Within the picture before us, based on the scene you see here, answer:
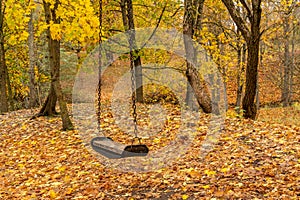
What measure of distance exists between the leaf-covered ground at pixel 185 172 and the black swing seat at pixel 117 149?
0.36 m

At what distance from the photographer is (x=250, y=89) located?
8.01 metres

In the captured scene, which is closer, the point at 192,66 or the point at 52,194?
the point at 52,194

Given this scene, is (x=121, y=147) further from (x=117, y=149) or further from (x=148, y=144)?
(x=148, y=144)

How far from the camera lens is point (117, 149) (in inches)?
215

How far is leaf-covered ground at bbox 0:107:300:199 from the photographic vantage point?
442cm

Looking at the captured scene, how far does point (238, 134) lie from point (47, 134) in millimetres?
5037

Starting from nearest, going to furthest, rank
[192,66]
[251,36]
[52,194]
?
[52,194] < [251,36] < [192,66]

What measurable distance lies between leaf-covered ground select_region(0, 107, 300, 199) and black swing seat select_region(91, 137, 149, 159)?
36 cm

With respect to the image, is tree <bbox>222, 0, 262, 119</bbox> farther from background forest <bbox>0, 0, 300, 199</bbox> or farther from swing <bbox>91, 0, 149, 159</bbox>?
swing <bbox>91, 0, 149, 159</bbox>

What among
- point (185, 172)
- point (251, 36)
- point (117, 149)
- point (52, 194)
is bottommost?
point (52, 194)

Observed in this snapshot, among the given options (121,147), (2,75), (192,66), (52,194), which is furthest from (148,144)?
(2,75)

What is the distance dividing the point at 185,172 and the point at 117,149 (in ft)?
3.85

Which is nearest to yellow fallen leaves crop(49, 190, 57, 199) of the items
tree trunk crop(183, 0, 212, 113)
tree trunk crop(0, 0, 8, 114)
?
tree trunk crop(183, 0, 212, 113)

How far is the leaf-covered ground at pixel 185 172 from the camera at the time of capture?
4418mm
